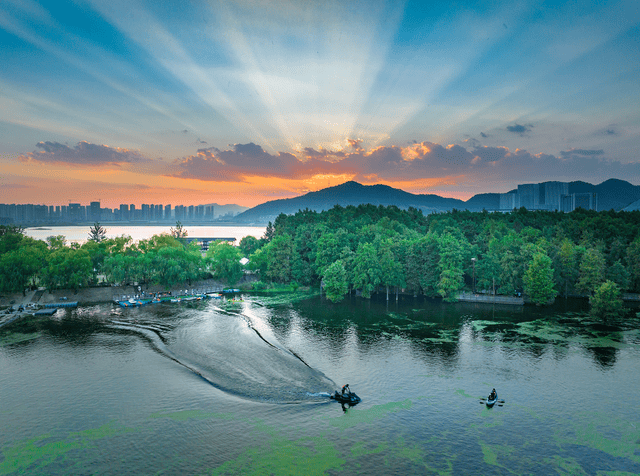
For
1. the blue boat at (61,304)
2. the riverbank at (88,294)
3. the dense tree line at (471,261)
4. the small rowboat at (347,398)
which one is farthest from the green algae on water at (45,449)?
the dense tree line at (471,261)

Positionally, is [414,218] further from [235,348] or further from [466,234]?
[235,348]

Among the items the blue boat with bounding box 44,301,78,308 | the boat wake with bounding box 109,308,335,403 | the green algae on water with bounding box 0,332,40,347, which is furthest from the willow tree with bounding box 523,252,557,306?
the blue boat with bounding box 44,301,78,308

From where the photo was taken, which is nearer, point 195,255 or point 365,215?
point 195,255

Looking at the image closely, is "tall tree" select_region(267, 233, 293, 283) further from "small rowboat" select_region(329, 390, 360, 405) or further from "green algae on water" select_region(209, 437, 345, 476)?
"green algae on water" select_region(209, 437, 345, 476)

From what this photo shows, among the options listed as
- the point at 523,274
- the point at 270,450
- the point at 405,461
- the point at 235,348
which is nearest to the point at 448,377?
the point at 405,461

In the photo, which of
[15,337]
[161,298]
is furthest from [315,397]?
[161,298]

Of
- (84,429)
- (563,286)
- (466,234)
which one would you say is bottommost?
(84,429)
